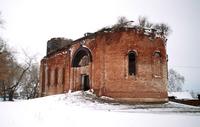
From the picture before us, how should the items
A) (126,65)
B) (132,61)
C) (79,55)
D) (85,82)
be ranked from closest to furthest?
(126,65)
(132,61)
(85,82)
(79,55)

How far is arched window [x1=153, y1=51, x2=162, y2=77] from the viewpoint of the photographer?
70.0 ft

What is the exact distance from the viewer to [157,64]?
21.6 metres

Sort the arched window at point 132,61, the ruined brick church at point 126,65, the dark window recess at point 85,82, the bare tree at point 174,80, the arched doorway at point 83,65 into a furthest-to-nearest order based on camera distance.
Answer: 1. the bare tree at point 174,80
2. the dark window recess at point 85,82
3. the arched doorway at point 83,65
4. the arched window at point 132,61
5. the ruined brick church at point 126,65

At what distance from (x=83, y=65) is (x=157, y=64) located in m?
6.62

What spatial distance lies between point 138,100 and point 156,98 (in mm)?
1825

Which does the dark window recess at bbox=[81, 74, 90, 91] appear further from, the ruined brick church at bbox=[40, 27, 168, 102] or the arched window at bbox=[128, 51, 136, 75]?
the arched window at bbox=[128, 51, 136, 75]

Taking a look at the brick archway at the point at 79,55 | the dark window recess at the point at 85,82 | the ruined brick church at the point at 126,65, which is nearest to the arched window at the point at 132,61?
the ruined brick church at the point at 126,65

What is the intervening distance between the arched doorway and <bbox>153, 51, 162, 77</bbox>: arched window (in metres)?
5.49

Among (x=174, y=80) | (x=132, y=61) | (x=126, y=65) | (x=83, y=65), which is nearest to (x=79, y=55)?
(x=83, y=65)

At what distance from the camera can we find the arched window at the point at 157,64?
21.3 m

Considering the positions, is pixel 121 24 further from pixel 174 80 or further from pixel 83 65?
pixel 174 80

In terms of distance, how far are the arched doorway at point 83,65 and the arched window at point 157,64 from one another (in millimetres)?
5488

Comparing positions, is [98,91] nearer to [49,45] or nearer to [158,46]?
[158,46]

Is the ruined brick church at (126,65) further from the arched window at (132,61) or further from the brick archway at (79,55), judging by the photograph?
the brick archway at (79,55)
